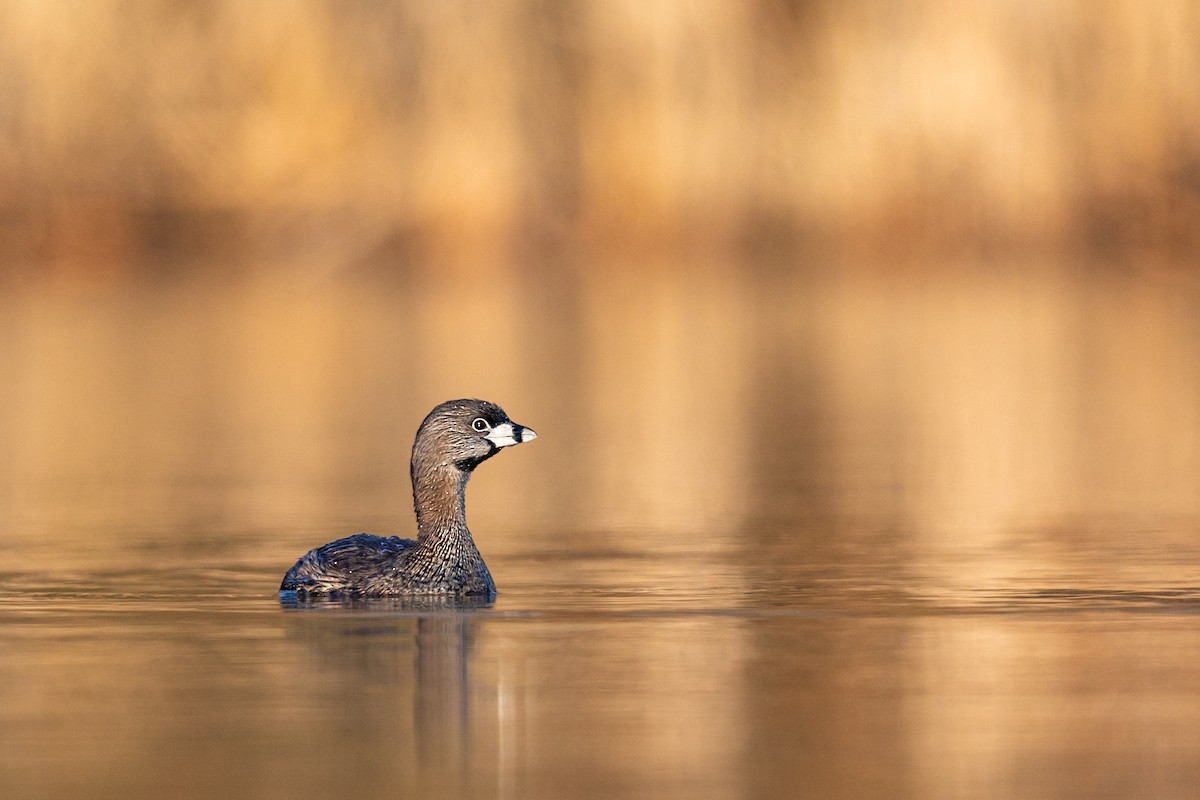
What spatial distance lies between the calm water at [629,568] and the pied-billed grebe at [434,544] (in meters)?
0.23

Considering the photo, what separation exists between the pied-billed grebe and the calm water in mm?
226

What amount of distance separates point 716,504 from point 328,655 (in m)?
5.33

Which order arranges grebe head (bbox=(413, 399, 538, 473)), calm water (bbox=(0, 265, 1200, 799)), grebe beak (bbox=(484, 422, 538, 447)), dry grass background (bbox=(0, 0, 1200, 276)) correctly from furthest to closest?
dry grass background (bbox=(0, 0, 1200, 276))
grebe head (bbox=(413, 399, 538, 473))
grebe beak (bbox=(484, 422, 538, 447))
calm water (bbox=(0, 265, 1200, 799))

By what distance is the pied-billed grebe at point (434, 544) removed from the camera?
10.5 m

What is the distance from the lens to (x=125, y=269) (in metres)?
35.0

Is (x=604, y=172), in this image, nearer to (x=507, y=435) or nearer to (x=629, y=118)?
(x=629, y=118)

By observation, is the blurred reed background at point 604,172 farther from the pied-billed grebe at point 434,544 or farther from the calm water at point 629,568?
the pied-billed grebe at point 434,544

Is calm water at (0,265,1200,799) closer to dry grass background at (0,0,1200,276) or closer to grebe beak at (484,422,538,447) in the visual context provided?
grebe beak at (484,422,538,447)

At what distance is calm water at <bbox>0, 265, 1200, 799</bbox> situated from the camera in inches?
290

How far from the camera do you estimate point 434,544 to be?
10578 millimetres

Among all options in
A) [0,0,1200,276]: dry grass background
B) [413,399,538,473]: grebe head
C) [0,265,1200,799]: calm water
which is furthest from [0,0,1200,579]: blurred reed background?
[413,399,538,473]: grebe head

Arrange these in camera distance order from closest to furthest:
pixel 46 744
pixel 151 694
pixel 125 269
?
pixel 46 744 < pixel 151 694 < pixel 125 269

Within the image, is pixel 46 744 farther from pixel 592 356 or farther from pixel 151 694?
pixel 592 356

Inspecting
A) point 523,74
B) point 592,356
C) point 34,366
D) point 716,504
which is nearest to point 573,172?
point 523,74
